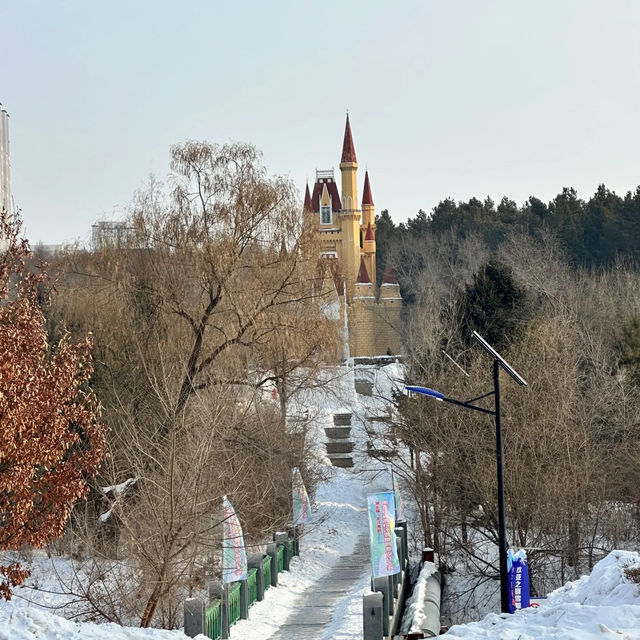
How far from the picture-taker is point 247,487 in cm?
1983

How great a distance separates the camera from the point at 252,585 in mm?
16203

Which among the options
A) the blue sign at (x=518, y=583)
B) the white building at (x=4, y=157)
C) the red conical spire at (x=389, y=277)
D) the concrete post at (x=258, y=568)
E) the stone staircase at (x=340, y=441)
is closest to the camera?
the blue sign at (x=518, y=583)

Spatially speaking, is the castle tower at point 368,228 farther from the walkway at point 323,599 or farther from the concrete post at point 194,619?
the concrete post at point 194,619

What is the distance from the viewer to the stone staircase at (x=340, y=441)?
39.9m

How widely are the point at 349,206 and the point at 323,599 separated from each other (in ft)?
198

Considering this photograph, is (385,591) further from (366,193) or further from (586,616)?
(366,193)

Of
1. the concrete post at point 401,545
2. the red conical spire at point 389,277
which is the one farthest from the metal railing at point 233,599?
the red conical spire at point 389,277

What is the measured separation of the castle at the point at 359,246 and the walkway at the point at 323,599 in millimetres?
40969

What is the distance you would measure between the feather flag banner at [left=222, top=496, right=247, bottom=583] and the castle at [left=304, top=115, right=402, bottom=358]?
165ft

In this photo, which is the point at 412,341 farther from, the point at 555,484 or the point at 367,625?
the point at 367,625

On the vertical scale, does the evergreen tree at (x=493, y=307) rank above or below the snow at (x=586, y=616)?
above

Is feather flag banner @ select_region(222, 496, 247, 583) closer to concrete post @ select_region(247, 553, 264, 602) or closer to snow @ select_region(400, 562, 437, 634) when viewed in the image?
concrete post @ select_region(247, 553, 264, 602)

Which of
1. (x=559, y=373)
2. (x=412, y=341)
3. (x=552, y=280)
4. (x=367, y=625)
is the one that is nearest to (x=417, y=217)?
(x=552, y=280)

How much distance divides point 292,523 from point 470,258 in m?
49.4
